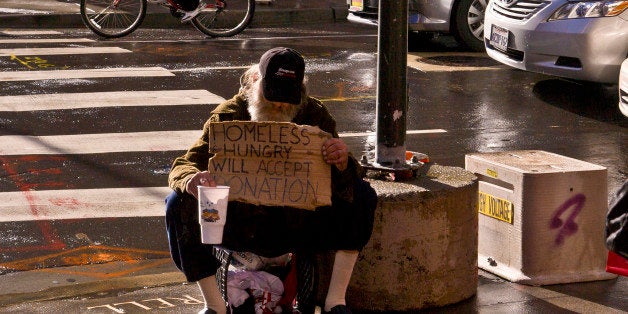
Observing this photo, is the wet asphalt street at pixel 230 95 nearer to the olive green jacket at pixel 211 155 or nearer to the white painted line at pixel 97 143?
the white painted line at pixel 97 143

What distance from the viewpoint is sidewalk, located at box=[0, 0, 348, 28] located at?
15125mm

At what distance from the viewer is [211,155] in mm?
4734

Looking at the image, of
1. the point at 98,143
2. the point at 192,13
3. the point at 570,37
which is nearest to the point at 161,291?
the point at 98,143

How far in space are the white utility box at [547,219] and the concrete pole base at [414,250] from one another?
0.38m

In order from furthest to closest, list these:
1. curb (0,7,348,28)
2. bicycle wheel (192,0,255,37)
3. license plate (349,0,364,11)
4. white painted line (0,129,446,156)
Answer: curb (0,7,348,28) → bicycle wheel (192,0,255,37) → license plate (349,0,364,11) → white painted line (0,129,446,156)

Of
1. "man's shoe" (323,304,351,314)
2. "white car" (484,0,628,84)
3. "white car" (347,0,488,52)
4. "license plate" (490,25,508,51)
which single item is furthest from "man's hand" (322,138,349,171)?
"white car" (347,0,488,52)

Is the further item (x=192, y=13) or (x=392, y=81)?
(x=192, y=13)

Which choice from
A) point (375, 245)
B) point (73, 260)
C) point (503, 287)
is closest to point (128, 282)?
point (73, 260)

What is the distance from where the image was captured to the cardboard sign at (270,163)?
444cm

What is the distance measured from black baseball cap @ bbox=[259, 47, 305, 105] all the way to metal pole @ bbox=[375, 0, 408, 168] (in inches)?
34.4

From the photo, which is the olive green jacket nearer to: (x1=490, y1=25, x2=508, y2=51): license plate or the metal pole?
the metal pole

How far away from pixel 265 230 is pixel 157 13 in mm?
11450

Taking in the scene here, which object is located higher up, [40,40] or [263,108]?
[263,108]

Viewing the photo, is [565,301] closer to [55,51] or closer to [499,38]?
[499,38]
